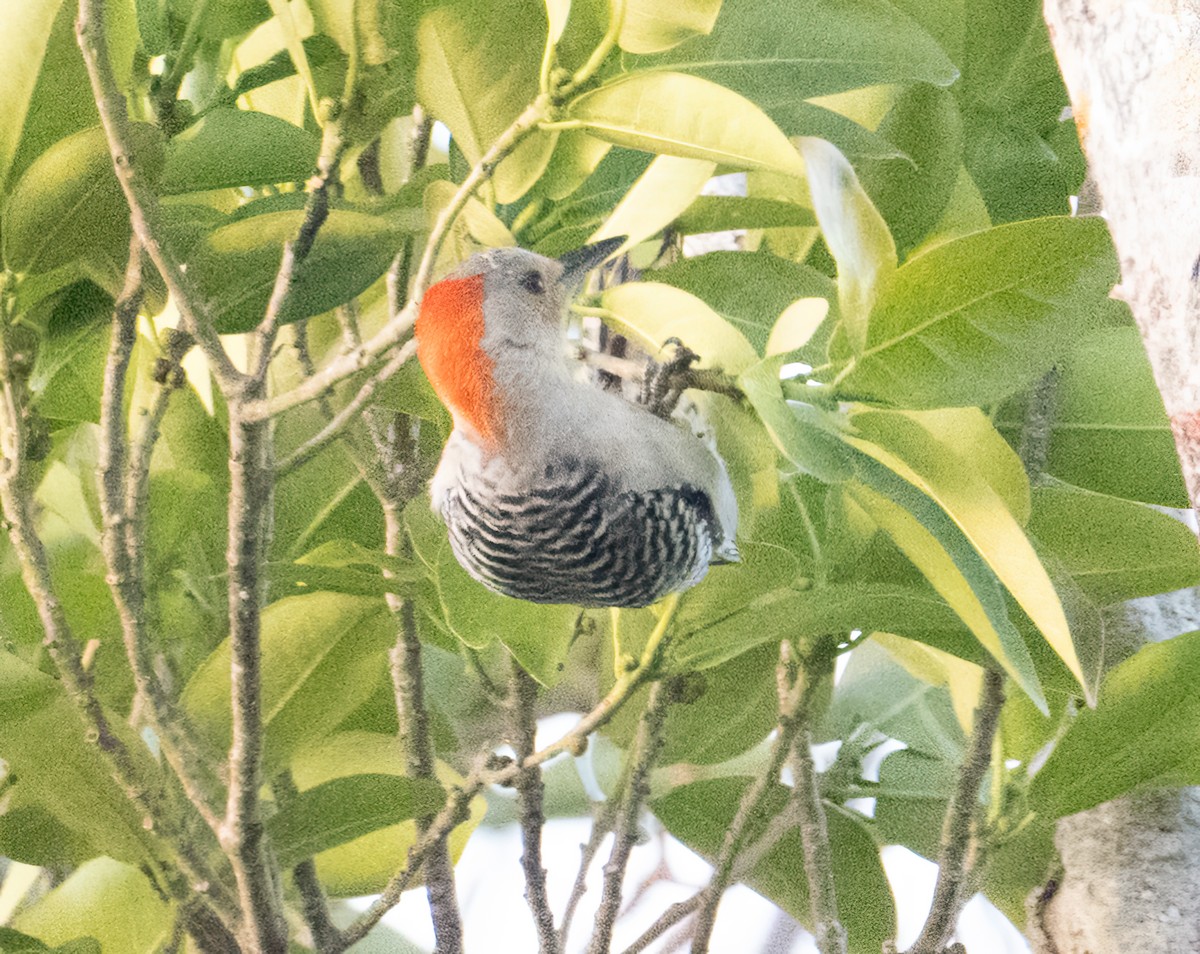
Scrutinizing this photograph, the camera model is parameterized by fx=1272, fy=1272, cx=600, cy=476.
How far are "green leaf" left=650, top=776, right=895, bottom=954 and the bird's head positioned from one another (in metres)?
0.32

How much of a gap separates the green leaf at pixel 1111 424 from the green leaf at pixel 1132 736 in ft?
0.31

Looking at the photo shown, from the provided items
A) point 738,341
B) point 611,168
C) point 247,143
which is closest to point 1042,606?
point 738,341

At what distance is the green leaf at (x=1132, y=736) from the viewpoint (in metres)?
0.72

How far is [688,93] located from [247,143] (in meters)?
0.28

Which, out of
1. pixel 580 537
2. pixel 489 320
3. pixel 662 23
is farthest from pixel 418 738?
pixel 662 23

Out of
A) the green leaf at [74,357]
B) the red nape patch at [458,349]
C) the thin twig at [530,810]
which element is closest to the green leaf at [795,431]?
the red nape patch at [458,349]

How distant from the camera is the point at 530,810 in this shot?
2.62 feet

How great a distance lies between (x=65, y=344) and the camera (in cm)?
A: 76

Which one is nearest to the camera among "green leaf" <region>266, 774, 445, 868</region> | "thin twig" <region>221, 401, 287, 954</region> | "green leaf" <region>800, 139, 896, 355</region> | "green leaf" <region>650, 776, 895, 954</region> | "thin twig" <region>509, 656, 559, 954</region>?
"green leaf" <region>800, 139, 896, 355</region>

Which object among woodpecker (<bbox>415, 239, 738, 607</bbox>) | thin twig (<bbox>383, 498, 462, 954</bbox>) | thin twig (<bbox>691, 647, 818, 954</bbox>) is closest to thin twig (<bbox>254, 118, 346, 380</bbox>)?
woodpecker (<bbox>415, 239, 738, 607</bbox>)

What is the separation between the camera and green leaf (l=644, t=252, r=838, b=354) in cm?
71

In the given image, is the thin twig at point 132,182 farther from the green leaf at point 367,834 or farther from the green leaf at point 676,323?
the green leaf at point 367,834

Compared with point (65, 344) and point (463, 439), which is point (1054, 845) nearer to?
point (463, 439)

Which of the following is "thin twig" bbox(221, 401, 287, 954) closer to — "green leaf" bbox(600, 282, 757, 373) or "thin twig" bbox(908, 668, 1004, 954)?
"green leaf" bbox(600, 282, 757, 373)
